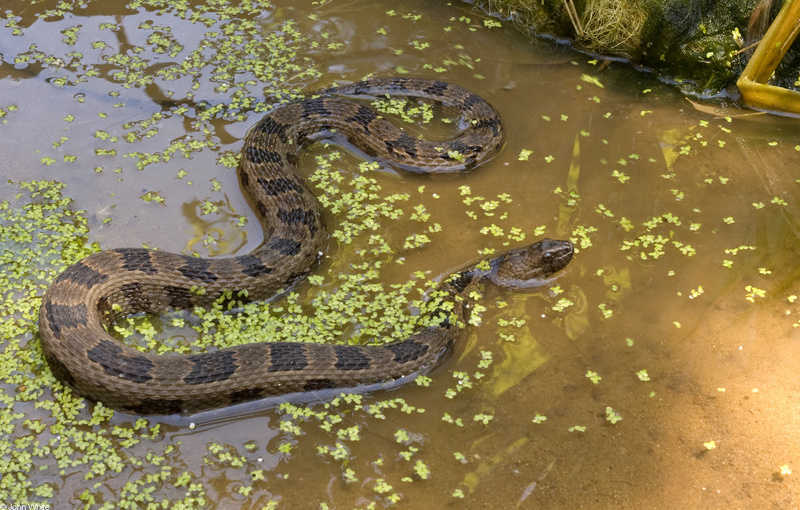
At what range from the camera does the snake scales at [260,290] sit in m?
4.44

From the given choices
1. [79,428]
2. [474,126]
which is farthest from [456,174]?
[79,428]

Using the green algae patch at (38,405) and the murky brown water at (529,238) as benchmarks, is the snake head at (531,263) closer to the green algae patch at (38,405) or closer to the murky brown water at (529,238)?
the murky brown water at (529,238)

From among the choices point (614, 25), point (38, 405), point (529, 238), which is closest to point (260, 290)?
point (38, 405)

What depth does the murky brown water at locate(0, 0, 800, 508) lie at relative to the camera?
4227 millimetres

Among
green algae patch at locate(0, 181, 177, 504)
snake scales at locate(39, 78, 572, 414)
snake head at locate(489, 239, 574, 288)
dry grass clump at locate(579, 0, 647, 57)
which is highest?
dry grass clump at locate(579, 0, 647, 57)

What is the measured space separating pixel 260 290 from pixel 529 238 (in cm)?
235

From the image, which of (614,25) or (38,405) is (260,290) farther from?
(614,25)

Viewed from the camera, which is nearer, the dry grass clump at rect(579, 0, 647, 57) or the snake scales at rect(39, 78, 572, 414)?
the snake scales at rect(39, 78, 572, 414)

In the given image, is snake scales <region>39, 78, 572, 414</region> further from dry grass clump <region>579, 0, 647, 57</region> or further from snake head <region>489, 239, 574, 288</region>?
dry grass clump <region>579, 0, 647, 57</region>

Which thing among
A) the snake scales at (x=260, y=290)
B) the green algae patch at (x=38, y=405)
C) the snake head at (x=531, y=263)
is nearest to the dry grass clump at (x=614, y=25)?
the snake scales at (x=260, y=290)

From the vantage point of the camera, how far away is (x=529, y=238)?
5832 millimetres

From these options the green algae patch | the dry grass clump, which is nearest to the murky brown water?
the green algae patch

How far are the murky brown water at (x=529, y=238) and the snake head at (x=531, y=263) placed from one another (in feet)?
0.48

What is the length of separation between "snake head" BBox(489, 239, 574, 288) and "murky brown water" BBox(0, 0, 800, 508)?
0.48 ft
